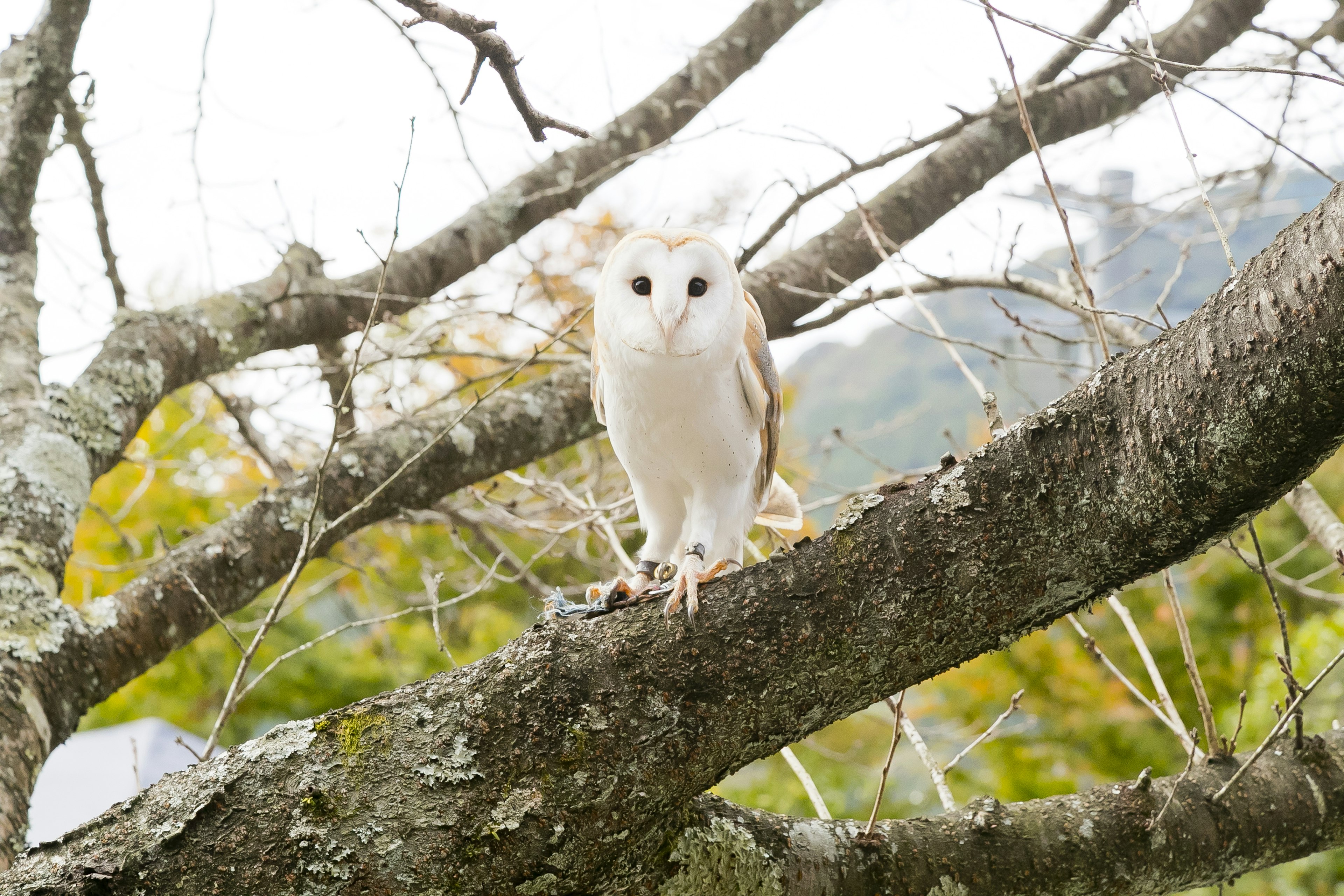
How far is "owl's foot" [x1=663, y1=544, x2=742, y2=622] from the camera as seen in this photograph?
3.36 ft

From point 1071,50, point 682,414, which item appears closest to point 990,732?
point 682,414

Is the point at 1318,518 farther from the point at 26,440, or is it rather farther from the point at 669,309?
the point at 26,440

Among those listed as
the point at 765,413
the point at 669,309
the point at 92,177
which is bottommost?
the point at 765,413

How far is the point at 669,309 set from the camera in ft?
4.04

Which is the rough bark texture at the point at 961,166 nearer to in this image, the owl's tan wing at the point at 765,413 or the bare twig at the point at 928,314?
the bare twig at the point at 928,314

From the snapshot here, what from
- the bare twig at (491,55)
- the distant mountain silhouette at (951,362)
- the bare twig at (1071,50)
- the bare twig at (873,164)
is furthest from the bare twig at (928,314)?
the distant mountain silhouette at (951,362)

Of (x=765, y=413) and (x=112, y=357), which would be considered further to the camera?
(x=112, y=357)

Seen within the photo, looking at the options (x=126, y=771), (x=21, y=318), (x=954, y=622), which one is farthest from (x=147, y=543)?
(x=954, y=622)

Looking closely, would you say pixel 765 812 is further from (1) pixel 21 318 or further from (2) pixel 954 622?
(1) pixel 21 318

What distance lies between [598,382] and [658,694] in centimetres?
75

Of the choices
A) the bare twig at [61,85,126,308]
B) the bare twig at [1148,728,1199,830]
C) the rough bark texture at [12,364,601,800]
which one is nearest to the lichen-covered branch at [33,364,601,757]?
the rough bark texture at [12,364,601,800]

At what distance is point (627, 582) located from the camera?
1.32m

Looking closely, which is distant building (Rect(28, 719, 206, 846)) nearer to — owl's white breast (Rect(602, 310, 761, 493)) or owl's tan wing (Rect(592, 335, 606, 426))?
owl's tan wing (Rect(592, 335, 606, 426))

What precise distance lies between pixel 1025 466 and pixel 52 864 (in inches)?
43.8
